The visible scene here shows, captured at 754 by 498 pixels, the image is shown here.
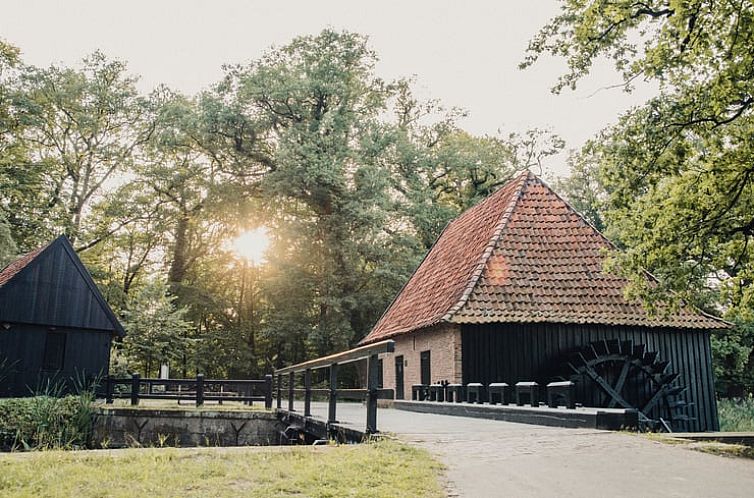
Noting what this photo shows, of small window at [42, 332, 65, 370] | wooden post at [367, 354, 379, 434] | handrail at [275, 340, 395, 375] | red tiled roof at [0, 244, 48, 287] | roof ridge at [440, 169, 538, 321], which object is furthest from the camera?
small window at [42, 332, 65, 370]

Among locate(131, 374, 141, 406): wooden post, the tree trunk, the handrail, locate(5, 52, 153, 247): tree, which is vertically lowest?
locate(131, 374, 141, 406): wooden post

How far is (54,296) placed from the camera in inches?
981

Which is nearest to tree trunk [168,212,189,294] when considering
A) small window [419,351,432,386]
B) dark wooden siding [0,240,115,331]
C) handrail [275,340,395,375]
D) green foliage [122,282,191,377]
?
green foliage [122,282,191,377]

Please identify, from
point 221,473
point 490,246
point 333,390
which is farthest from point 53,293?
point 221,473

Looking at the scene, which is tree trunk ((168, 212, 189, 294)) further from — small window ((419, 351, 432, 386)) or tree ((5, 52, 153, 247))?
small window ((419, 351, 432, 386))

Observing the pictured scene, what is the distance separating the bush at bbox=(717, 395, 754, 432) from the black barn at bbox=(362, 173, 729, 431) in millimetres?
3172

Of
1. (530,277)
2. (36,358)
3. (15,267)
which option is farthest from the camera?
(15,267)

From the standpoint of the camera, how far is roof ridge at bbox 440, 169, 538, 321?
53.1ft

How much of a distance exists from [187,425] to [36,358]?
32.3 ft

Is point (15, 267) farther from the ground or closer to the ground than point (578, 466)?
farther from the ground

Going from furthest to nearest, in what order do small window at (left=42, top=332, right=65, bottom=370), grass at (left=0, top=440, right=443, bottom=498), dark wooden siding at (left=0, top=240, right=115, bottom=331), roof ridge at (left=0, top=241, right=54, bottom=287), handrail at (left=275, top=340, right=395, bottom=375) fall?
small window at (left=42, top=332, right=65, bottom=370), roof ridge at (left=0, top=241, right=54, bottom=287), dark wooden siding at (left=0, top=240, right=115, bottom=331), handrail at (left=275, top=340, right=395, bottom=375), grass at (left=0, top=440, right=443, bottom=498)

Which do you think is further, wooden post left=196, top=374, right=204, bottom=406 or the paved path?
wooden post left=196, top=374, right=204, bottom=406

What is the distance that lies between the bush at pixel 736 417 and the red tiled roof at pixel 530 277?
428 centimetres

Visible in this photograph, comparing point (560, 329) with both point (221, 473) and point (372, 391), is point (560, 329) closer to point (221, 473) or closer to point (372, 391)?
point (372, 391)
